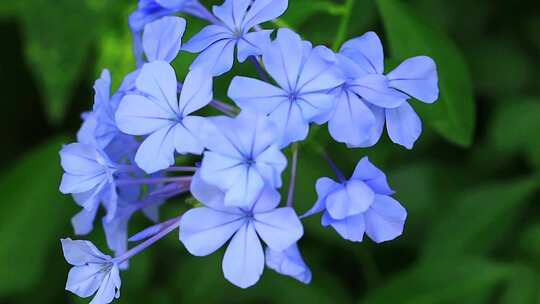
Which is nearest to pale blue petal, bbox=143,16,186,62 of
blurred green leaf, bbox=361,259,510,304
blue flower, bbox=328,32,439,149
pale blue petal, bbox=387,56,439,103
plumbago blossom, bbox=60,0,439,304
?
plumbago blossom, bbox=60,0,439,304

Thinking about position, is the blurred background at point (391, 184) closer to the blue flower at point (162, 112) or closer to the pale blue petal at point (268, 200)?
the blue flower at point (162, 112)

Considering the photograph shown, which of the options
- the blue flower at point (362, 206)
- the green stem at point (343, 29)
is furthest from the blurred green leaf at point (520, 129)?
the blue flower at point (362, 206)

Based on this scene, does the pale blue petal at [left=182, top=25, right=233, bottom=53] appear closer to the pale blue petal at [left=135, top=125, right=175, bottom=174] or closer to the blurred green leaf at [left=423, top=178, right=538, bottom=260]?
the pale blue petal at [left=135, top=125, right=175, bottom=174]

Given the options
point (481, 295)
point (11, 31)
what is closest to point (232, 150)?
point (481, 295)

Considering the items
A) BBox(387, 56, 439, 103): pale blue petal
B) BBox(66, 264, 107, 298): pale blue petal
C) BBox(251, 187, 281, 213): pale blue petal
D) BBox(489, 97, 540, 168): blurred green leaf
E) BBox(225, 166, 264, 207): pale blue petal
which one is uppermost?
BBox(387, 56, 439, 103): pale blue petal

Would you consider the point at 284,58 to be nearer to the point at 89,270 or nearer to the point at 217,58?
the point at 217,58

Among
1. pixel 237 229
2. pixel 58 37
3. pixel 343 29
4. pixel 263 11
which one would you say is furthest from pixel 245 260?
pixel 58 37

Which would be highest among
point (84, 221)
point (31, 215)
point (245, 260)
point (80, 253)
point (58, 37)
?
point (245, 260)
